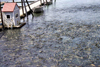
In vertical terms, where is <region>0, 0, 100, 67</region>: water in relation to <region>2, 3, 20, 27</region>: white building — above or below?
below

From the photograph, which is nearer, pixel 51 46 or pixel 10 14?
pixel 51 46

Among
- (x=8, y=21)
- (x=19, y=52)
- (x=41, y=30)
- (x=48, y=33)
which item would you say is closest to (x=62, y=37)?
(x=48, y=33)

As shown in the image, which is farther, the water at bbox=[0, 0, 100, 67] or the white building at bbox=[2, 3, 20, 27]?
the white building at bbox=[2, 3, 20, 27]

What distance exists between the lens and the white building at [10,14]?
18359mm

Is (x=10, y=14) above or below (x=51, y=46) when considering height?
above

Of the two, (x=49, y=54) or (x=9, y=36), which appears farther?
(x=9, y=36)

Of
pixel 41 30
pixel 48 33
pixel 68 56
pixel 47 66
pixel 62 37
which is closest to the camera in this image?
pixel 47 66

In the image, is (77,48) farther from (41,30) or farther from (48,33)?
(41,30)

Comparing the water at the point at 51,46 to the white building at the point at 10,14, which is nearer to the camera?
the water at the point at 51,46

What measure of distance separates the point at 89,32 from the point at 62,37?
12.7 feet

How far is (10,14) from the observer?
18500mm

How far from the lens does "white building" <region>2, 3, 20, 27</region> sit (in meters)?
18.4

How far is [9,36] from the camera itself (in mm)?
16703

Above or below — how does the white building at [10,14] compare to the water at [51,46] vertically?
above
